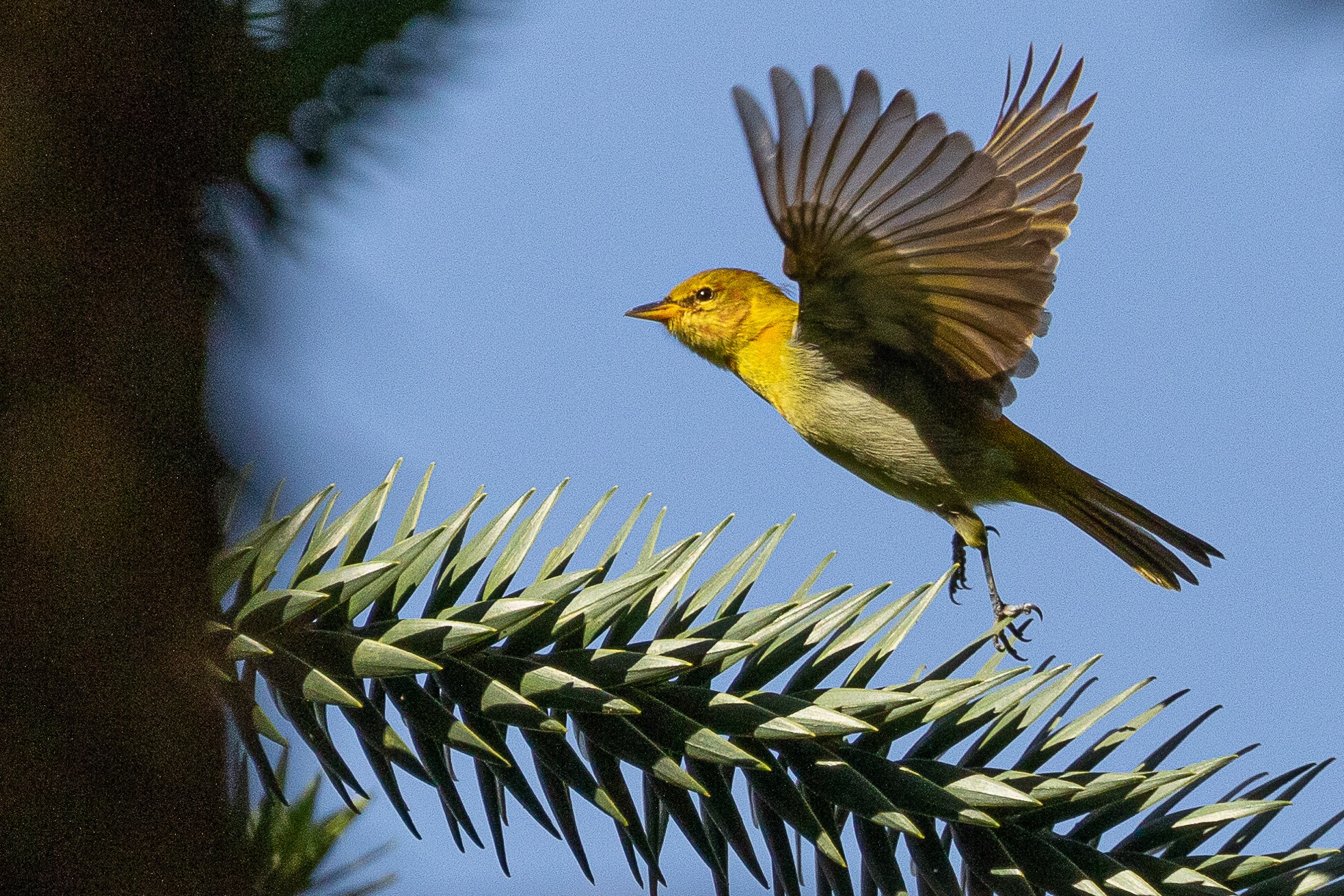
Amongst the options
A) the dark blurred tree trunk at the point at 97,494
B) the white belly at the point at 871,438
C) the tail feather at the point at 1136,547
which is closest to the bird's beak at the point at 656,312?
the white belly at the point at 871,438

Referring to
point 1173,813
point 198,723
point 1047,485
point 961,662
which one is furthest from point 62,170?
point 1047,485

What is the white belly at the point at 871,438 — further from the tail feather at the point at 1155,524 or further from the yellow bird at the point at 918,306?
the tail feather at the point at 1155,524

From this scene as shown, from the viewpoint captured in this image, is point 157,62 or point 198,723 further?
point 157,62

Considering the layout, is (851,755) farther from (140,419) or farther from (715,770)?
(140,419)

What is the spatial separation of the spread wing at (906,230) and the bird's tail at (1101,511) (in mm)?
281

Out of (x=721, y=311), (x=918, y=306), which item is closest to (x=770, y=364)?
(x=721, y=311)

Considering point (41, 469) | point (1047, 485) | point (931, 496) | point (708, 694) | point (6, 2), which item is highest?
point (1047, 485)

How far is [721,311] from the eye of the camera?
4098 mm

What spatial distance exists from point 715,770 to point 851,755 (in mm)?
157

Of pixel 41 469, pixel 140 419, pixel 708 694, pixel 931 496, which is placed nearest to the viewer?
pixel 41 469

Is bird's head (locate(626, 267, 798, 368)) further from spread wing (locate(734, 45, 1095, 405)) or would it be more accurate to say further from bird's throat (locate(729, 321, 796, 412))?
spread wing (locate(734, 45, 1095, 405))

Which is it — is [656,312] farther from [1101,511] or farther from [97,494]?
[97,494]

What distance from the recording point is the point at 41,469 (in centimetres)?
90

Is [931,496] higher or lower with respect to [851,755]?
higher
